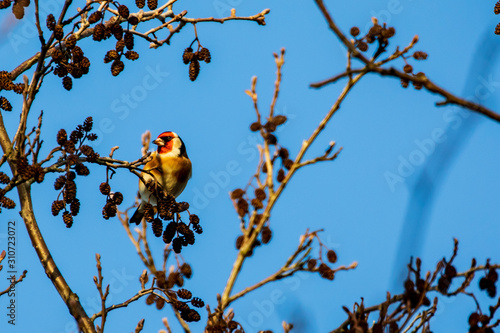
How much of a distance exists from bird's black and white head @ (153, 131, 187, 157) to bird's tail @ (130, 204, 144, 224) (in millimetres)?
520

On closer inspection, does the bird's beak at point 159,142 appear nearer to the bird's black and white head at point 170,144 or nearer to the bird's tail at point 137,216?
the bird's black and white head at point 170,144

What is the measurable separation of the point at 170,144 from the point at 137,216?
690 mm

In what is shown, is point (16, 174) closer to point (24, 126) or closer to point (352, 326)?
point (24, 126)

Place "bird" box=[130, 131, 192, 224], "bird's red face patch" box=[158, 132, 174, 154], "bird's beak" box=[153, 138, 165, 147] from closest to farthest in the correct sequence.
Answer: "bird" box=[130, 131, 192, 224] < "bird's beak" box=[153, 138, 165, 147] < "bird's red face patch" box=[158, 132, 174, 154]

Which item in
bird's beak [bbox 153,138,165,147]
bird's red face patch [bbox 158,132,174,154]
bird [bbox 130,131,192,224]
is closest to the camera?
bird [bbox 130,131,192,224]

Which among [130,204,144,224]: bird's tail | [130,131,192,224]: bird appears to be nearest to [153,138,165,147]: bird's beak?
[130,131,192,224]: bird

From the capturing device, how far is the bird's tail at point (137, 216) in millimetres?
5023

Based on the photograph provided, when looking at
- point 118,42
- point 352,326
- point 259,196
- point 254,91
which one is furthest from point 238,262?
point 118,42

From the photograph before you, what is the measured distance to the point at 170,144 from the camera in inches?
212

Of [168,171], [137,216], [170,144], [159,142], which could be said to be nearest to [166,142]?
[170,144]

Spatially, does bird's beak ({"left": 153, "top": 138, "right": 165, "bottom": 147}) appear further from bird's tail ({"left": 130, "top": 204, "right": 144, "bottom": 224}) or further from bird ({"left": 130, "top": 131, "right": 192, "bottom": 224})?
bird's tail ({"left": 130, "top": 204, "right": 144, "bottom": 224})

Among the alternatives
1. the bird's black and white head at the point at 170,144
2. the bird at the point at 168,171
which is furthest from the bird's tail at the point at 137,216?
the bird's black and white head at the point at 170,144

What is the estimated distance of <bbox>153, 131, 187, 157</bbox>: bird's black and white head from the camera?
17.1 feet

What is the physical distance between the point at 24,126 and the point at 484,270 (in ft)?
6.31
